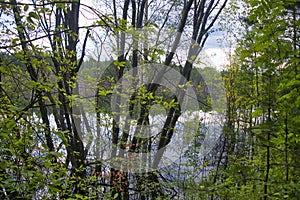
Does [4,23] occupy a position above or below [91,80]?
above

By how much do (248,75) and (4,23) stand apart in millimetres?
1925

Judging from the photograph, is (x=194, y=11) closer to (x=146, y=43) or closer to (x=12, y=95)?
(x=146, y=43)

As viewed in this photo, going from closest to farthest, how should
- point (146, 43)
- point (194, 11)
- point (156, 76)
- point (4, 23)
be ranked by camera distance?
point (4, 23), point (146, 43), point (156, 76), point (194, 11)

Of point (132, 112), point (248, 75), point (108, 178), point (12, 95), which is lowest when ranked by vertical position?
point (108, 178)

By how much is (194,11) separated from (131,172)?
7.27ft

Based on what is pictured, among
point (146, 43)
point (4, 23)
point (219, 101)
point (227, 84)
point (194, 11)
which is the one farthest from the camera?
point (227, 84)

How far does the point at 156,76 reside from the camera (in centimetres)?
317

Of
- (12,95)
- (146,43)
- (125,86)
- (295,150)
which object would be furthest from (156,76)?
(295,150)

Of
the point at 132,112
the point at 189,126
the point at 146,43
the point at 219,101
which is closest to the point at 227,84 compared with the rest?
the point at 219,101

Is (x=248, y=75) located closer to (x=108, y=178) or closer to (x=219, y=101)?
(x=108, y=178)

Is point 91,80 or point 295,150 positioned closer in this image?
point 295,150

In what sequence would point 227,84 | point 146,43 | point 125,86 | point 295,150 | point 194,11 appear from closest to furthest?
1. point 295,150
2. point 146,43
3. point 125,86
4. point 194,11
5. point 227,84

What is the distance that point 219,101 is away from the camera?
176 inches

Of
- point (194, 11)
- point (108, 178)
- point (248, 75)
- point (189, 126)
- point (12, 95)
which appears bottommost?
point (108, 178)
